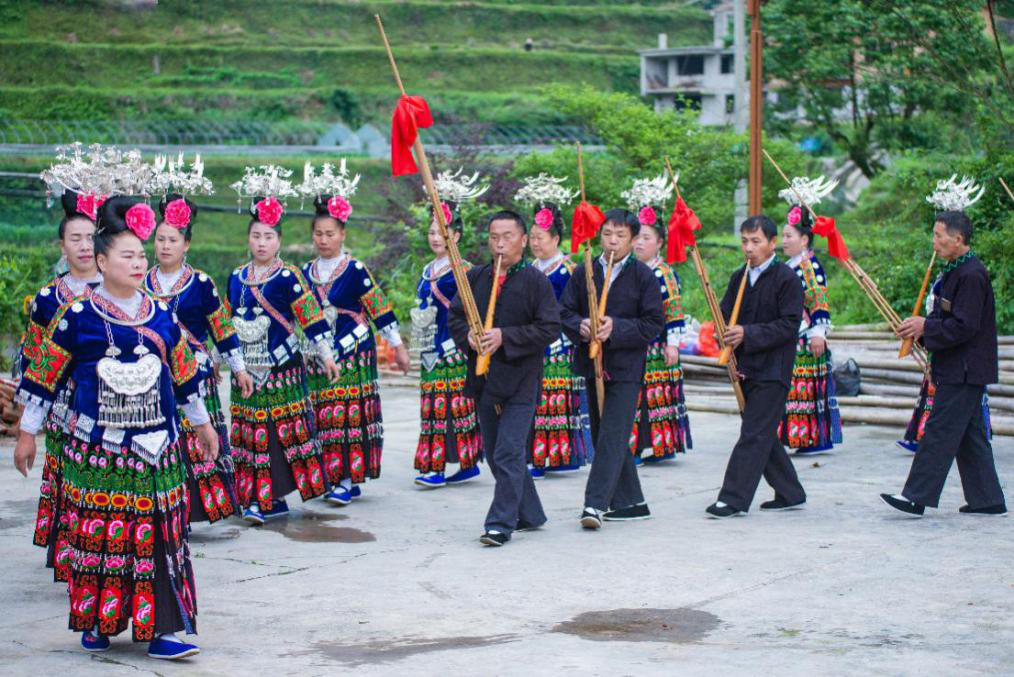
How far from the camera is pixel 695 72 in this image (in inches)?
2239

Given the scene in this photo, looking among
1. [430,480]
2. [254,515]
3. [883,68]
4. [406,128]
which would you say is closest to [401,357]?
[430,480]

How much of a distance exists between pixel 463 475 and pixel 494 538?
245 cm

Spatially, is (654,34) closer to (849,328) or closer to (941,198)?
(849,328)

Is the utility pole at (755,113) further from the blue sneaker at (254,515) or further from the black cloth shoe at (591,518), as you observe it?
the blue sneaker at (254,515)

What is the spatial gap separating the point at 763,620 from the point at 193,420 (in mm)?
2496

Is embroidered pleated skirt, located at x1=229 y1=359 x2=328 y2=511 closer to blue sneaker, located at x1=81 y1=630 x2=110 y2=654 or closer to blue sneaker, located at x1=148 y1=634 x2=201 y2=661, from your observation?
blue sneaker, located at x1=81 y1=630 x2=110 y2=654

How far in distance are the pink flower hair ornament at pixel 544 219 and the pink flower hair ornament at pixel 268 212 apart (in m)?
1.77

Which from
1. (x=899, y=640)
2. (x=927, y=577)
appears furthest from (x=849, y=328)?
(x=899, y=640)

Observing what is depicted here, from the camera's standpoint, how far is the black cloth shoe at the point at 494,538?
7.43 meters

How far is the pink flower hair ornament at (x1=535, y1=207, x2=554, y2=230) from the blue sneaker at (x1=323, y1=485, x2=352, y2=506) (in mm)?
2134

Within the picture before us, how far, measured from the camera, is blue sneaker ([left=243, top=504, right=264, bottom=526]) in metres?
8.20

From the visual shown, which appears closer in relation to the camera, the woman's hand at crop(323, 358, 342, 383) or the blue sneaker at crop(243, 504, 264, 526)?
the blue sneaker at crop(243, 504, 264, 526)

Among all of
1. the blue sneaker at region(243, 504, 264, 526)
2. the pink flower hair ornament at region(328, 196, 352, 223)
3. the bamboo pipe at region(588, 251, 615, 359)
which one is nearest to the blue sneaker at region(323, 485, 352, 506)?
the blue sneaker at region(243, 504, 264, 526)

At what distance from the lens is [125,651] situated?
18.3ft
